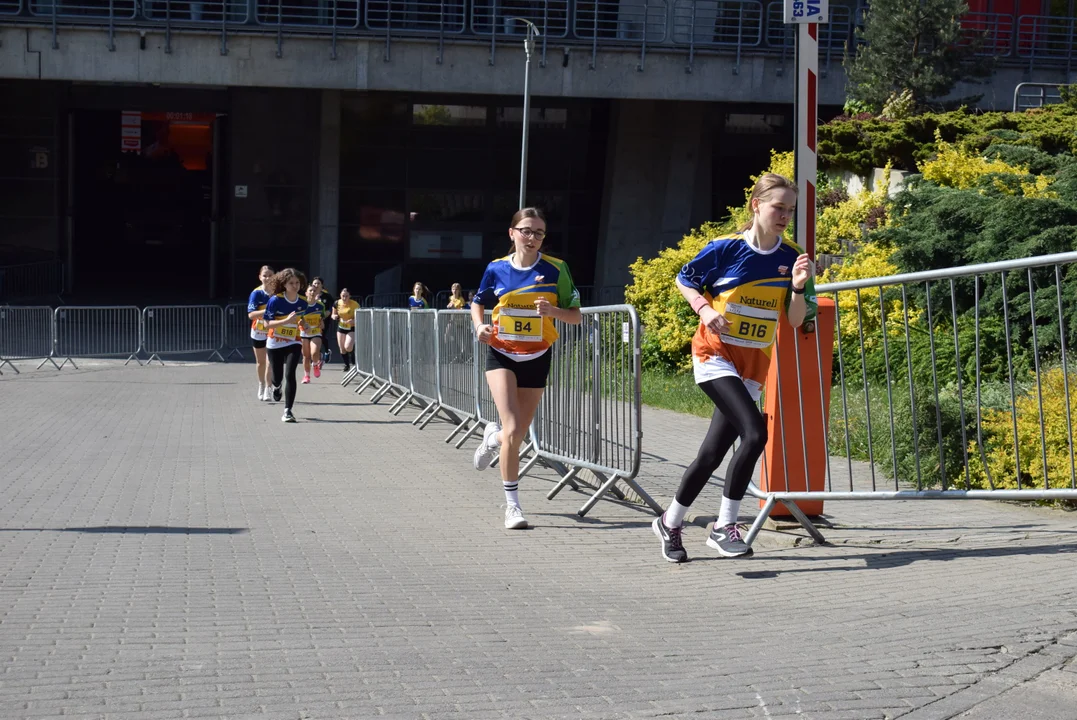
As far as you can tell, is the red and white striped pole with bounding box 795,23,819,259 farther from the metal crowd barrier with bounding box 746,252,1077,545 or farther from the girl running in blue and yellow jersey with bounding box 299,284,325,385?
the girl running in blue and yellow jersey with bounding box 299,284,325,385

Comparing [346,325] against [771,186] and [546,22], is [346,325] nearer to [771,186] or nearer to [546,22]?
[546,22]

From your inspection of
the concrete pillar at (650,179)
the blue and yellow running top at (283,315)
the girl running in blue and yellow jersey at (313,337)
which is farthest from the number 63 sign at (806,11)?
the concrete pillar at (650,179)

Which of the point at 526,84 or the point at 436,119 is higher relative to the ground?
the point at 526,84

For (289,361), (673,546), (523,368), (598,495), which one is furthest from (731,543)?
(289,361)

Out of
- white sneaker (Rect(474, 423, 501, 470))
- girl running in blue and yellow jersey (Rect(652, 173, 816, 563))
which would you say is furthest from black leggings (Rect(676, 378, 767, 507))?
white sneaker (Rect(474, 423, 501, 470))

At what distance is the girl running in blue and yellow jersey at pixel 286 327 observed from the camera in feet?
51.4

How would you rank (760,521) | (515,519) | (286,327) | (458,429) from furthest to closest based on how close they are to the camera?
(286,327)
(458,429)
(515,519)
(760,521)

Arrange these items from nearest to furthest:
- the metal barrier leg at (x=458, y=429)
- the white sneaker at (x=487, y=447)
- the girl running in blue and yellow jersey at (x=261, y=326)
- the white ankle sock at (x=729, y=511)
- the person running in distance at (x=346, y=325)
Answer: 1. the white ankle sock at (x=729, y=511)
2. the white sneaker at (x=487, y=447)
3. the metal barrier leg at (x=458, y=429)
4. the girl running in blue and yellow jersey at (x=261, y=326)
5. the person running in distance at (x=346, y=325)

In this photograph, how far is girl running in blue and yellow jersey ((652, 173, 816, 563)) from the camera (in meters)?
6.45

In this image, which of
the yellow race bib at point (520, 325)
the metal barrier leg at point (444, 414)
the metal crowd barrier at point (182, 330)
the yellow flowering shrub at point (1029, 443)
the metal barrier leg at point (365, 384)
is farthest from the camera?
the metal crowd barrier at point (182, 330)

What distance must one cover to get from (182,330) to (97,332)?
1.92m

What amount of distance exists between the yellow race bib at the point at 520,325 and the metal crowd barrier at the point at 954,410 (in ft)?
5.09

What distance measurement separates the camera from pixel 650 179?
4041 cm

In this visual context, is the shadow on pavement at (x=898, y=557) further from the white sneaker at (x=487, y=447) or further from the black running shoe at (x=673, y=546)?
the white sneaker at (x=487, y=447)
